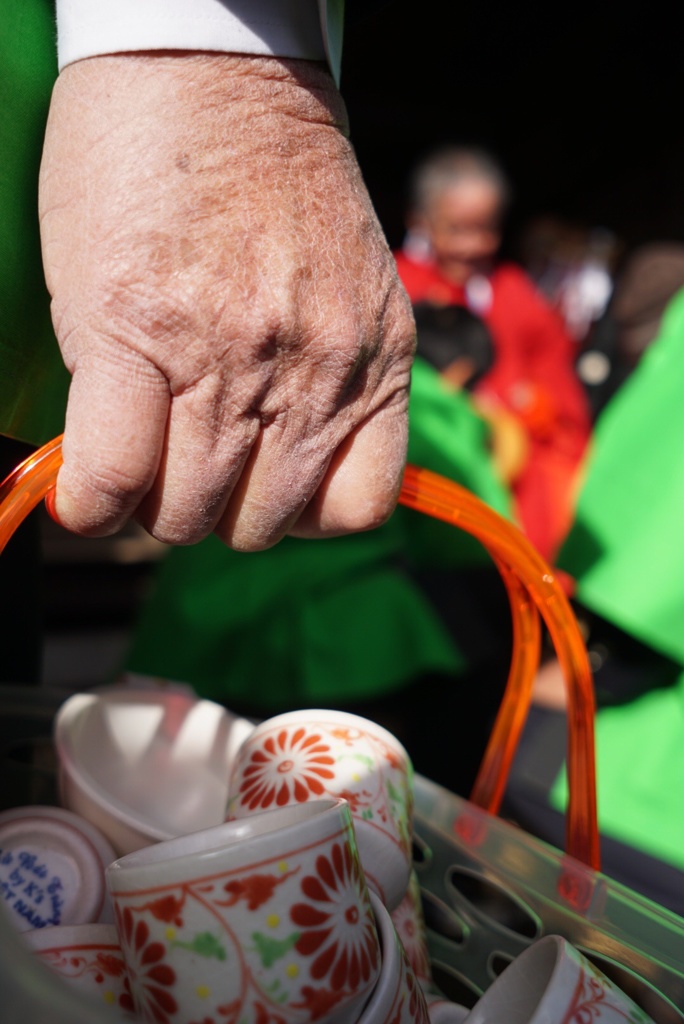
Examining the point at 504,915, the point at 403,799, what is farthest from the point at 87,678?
the point at 403,799

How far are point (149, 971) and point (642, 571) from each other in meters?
0.59

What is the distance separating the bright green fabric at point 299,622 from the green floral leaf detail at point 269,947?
847mm

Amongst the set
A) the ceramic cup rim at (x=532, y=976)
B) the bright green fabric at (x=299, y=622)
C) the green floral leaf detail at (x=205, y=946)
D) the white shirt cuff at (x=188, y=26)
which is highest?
the white shirt cuff at (x=188, y=26)

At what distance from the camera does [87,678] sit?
6.26ft

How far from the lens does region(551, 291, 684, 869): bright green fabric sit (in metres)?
0.76

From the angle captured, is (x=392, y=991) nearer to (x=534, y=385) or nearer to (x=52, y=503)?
(x=52, y=503)

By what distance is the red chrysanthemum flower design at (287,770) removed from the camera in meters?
0.53

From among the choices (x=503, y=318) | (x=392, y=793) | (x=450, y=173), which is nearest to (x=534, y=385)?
(x=503, y=318)

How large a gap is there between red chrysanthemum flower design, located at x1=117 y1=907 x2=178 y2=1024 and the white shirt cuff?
0.41 m

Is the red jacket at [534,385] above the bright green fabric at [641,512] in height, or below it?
below

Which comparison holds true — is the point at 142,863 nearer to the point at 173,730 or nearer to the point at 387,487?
the point at 387,487

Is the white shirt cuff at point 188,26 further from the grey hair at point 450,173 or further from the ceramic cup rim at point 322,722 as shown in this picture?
the grey hair at point 450,173

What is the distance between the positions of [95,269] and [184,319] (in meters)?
0.05

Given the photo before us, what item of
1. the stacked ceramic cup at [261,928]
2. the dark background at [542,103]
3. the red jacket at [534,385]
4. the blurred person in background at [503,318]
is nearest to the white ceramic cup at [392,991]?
the stacked ceramic cup at [261,928]
